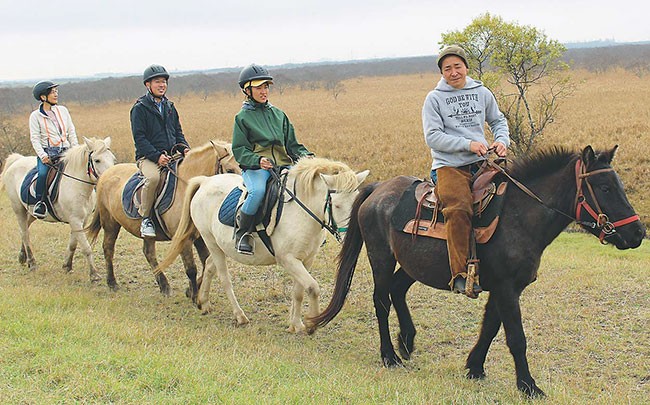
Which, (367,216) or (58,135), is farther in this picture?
(58,135)

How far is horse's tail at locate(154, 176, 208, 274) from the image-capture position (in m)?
8.04

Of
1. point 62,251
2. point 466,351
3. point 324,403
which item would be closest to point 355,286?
point 466,351

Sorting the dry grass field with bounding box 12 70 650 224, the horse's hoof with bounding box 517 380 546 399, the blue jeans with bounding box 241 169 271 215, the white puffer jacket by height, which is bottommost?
the dry grass field with bounding box 12 70 650 224

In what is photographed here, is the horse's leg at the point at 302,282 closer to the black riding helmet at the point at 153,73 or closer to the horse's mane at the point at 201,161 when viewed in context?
the horse's mane at the point at 201,161

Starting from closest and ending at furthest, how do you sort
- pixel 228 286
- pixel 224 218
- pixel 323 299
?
1. pixel 224 218
2. pixel 228 286
3. pixel 323 299

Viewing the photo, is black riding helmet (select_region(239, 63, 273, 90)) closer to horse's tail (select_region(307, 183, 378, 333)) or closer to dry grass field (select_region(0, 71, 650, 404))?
horse's tail (select_region(307, 183, 378, 333))

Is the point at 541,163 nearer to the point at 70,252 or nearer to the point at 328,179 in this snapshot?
the point at 328,179

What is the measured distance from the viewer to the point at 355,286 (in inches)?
366

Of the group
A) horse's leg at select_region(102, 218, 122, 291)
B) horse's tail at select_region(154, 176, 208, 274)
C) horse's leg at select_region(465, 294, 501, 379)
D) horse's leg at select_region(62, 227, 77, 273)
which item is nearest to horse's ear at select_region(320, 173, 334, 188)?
horse's leg at select_region(465, 294, 501, 379)

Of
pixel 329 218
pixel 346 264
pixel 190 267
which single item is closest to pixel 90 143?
pixel 190 267

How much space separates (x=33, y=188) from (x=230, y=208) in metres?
4.81

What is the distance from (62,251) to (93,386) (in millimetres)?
8526

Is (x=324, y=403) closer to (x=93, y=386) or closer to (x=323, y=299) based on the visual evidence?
(x=93, y=386)

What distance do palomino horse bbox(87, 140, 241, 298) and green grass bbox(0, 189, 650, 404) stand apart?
17.0 inches
